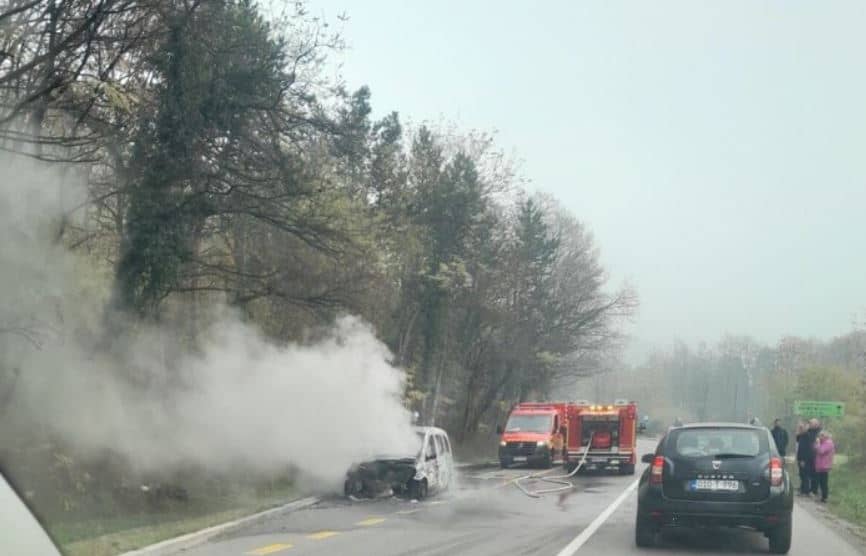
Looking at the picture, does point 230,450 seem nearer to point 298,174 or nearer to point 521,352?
point 298,174

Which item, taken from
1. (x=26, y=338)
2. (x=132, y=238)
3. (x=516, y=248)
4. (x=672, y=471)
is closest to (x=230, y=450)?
(x=132, y=238)

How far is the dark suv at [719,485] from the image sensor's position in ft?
38.2

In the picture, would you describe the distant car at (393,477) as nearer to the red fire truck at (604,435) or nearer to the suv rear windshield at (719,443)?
the suv rear windshield at (719,443)

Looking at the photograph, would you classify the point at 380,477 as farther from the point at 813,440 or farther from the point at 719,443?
the point at 813,440

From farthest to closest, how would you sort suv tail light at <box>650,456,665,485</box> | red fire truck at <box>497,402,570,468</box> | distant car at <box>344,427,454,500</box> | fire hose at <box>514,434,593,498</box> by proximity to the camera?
red fire truck at <box>497,402,570,468</box> → fire hose at <box>514,434,593,498</box> → distant car at <box>344,427,454,500</box> → suv tail light at <box>650,456,665,485</box>

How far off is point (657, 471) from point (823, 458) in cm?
1065

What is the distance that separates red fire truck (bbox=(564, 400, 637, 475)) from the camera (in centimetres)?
3172

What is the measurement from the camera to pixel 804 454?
22.2 meters

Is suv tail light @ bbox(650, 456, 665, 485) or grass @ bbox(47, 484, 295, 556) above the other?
suv tail light @ bbox(650, 456, 665, 485)

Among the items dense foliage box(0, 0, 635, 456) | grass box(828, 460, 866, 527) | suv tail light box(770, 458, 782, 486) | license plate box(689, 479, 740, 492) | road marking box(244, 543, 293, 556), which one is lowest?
road marking box(244, 543, 293, 556)

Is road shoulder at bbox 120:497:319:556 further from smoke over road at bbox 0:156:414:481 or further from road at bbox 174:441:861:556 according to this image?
smoke over road at bbox 0:156:414:481

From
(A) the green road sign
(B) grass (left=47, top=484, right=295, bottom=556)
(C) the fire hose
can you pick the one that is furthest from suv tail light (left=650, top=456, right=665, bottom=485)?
(A) the green road sign

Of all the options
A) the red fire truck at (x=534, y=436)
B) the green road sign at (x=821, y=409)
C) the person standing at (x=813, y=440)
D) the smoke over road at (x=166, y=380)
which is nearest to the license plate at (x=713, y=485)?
the smoke over road at (x=166, y=380)

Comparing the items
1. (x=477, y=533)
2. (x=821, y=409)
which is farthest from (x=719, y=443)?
(x=821, y=409)
